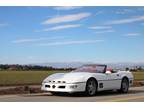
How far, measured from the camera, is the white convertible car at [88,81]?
1547 centimetres

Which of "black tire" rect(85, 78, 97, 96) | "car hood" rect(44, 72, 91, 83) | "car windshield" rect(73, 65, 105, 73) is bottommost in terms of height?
"black tire" rect(85, 78, 97, 96)

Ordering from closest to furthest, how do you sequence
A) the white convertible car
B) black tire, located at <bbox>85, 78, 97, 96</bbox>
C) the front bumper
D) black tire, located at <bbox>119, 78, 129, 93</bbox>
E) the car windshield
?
1. the front bumper
2. the white convertible car
3. black tire, located at <bbox>85, 78, 97, 96</bbox>
4. the car windshield
5. black tire, located at <bbox>119, 78, 129, 93</bbox>

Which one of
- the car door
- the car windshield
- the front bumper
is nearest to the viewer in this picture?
the front bumper

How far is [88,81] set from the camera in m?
15.9

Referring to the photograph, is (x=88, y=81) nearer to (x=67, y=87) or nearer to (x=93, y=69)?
(x=67, y=87)

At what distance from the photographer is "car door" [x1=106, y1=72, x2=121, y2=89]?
17.1m

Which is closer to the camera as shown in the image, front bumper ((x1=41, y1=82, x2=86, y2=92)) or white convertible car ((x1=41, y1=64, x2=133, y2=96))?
front bumper ((x1=41, y1=82, x2=86, y2=92))

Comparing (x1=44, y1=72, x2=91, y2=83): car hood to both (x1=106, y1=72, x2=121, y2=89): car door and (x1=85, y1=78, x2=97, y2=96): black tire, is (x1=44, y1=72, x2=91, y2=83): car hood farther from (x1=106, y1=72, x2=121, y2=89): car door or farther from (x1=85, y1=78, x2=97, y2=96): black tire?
(x1=106, y1=72, x2=121, y2=89): car door

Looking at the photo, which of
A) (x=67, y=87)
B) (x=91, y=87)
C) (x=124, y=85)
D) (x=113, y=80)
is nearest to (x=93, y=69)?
(x=113, y=80)

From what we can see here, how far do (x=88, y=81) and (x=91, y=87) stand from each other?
274 millimetres

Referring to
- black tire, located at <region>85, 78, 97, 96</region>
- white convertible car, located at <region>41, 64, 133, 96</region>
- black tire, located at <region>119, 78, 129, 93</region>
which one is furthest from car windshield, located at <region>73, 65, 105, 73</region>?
black tire, located at <region>119, 78, 129, 93</region>

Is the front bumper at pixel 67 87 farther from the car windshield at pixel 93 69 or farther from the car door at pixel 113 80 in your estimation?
the car door at pixel 113 80
